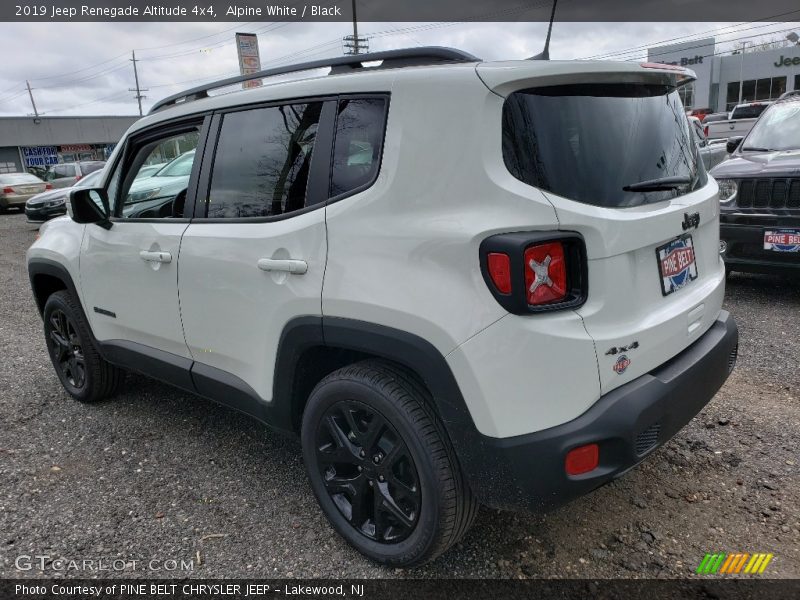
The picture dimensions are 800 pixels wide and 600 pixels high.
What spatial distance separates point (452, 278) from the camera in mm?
1864

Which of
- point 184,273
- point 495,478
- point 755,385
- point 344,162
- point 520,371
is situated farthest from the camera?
point 755,385

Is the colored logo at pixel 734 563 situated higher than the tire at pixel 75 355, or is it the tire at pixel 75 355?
the tire at pixel 75 355

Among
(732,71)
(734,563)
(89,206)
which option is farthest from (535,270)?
A: (732,71)

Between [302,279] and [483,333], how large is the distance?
80 centimetres

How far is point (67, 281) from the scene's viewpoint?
12.3ft

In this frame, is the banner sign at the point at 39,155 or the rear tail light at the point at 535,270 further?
the banner sign at the point at 39,155

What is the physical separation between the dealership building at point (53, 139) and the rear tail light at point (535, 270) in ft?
162

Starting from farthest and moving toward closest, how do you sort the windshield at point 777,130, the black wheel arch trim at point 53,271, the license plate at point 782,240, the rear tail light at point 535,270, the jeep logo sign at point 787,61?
the jeep logo sign at point 787,61 < the windshield at point 777,130 < the license plate at point 782,240 < the black wheel arch trim at point 53,271 < the rear tail light at point 535,270

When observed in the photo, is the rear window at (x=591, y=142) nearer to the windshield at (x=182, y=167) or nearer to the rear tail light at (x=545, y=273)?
Answer: the rear tail light at (x=545, y=273)

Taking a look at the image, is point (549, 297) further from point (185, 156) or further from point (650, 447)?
point (185, 156)

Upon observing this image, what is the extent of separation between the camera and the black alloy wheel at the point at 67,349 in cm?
394

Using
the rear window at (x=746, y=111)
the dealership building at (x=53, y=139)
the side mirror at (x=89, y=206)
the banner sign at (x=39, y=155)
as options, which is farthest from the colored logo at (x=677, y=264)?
the banner sign at (x=39, y=155)

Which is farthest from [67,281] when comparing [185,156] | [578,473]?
[578,473]

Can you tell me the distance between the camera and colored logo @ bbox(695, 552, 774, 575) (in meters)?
2.22
